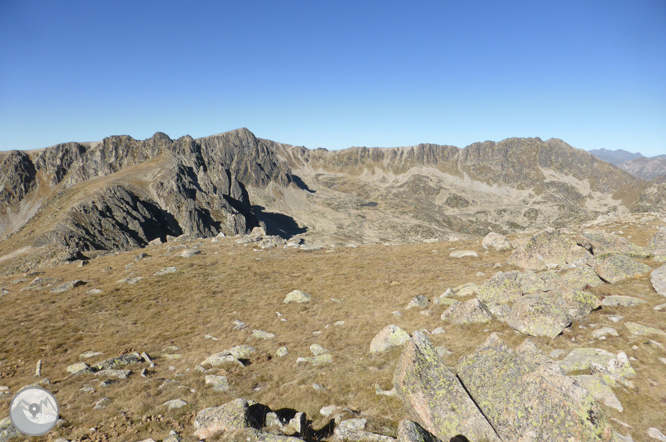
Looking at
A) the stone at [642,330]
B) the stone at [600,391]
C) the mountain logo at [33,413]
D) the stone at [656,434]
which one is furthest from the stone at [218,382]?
the stone at [642,330]

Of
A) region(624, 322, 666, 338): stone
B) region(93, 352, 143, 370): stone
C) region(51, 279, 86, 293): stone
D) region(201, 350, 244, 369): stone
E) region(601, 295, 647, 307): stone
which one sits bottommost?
region(51, 279, 86, 293): stone

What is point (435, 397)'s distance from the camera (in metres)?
10.3

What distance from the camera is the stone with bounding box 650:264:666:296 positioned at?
54.6ft

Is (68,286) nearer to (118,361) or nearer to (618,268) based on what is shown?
(118,361)

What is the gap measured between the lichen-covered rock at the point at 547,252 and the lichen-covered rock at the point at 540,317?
1285 cm

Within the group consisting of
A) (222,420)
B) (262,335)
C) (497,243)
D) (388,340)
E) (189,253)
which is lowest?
(262,335)

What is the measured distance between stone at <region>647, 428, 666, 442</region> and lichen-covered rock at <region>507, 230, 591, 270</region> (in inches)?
790

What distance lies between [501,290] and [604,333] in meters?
6.52

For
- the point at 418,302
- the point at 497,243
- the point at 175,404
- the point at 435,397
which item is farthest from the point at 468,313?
the point at 497,243

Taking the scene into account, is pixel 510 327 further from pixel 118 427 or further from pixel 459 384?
pixel 118 427

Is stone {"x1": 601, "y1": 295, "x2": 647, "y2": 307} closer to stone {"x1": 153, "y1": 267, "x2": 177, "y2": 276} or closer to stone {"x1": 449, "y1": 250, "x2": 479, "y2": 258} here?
stone {"x1": 449, "y1": 250, "x2": 479, "y2": 258}

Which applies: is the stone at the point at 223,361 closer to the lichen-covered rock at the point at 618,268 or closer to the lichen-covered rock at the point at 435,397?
the lichen-covered rock at the point at 435,397

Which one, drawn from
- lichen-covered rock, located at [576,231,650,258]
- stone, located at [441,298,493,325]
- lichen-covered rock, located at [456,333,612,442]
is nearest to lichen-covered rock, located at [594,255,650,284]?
lichen-covered rock, located at [576,231,650,258]

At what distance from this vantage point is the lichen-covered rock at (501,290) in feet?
64.0
